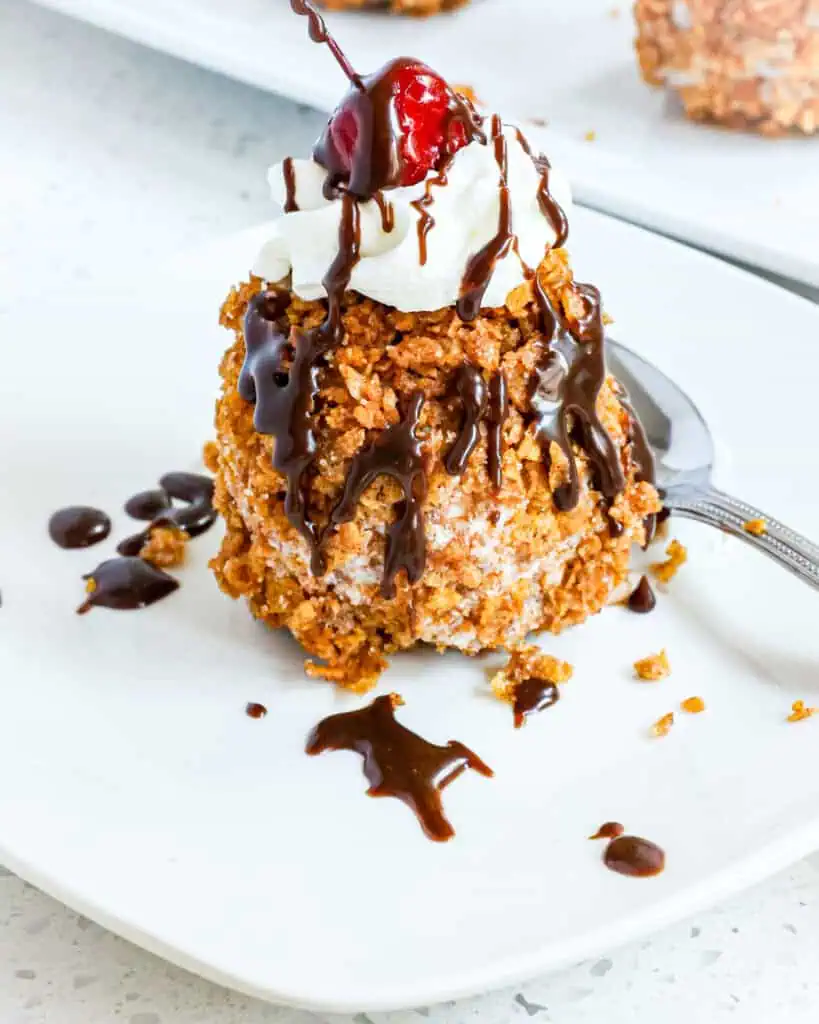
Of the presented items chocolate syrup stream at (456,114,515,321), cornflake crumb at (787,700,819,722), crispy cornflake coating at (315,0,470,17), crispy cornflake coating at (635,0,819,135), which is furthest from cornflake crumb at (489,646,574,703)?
crispy cornflake coating at (315,0,470,17)

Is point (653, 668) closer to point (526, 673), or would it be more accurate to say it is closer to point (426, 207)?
point (526, 673)

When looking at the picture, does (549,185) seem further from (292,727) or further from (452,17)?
(452,17)

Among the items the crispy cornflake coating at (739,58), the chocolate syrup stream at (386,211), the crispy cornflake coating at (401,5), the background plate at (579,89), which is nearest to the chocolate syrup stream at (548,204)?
the chocolate syrup stream at (386,211)

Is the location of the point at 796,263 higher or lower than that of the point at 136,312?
higher

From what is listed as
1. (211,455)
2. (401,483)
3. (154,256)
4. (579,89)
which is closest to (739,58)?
(579,89)

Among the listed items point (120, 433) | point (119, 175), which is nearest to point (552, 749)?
point (120, 433)
